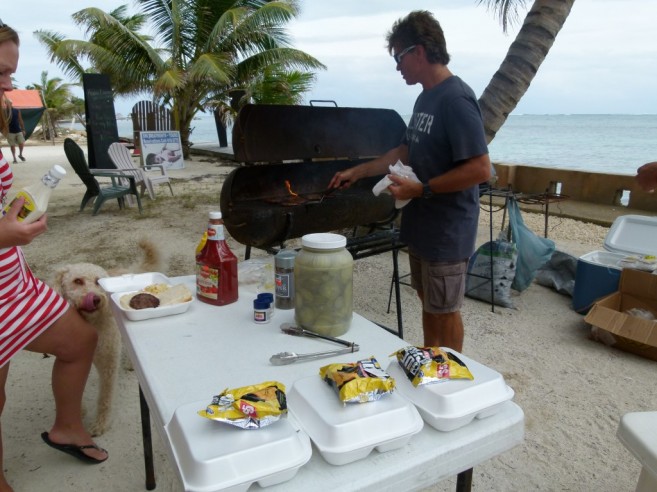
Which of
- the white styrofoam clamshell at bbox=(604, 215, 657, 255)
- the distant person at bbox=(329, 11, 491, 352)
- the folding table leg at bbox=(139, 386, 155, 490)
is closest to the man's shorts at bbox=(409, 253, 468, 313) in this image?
the distant person at bbox=(329, 11, 491, 352)

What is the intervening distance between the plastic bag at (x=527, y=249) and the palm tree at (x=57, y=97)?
34257 millimetres

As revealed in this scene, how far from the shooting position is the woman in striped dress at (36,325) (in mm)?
1562

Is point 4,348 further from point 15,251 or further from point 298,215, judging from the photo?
point 298,215

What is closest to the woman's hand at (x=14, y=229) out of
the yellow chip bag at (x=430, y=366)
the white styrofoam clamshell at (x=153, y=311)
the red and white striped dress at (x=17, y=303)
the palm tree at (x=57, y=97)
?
the red and white striped dress at (x=17, y=303)

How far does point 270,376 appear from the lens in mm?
1183

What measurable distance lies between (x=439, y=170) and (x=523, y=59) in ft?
10.1

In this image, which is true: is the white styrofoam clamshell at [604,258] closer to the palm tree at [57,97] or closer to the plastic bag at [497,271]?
the plastic bag at [497,271]

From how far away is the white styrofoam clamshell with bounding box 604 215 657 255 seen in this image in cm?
405

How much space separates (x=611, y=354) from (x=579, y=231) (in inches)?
151

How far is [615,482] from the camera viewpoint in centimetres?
226

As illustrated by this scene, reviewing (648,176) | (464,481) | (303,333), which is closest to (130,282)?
(303,333)

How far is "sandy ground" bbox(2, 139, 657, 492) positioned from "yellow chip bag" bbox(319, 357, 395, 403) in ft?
3.50

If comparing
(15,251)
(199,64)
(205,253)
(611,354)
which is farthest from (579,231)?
(199,64)

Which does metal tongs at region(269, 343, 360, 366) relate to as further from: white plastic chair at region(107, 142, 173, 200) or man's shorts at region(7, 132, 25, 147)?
man's shorts at region(7, 132, 25, 147)
